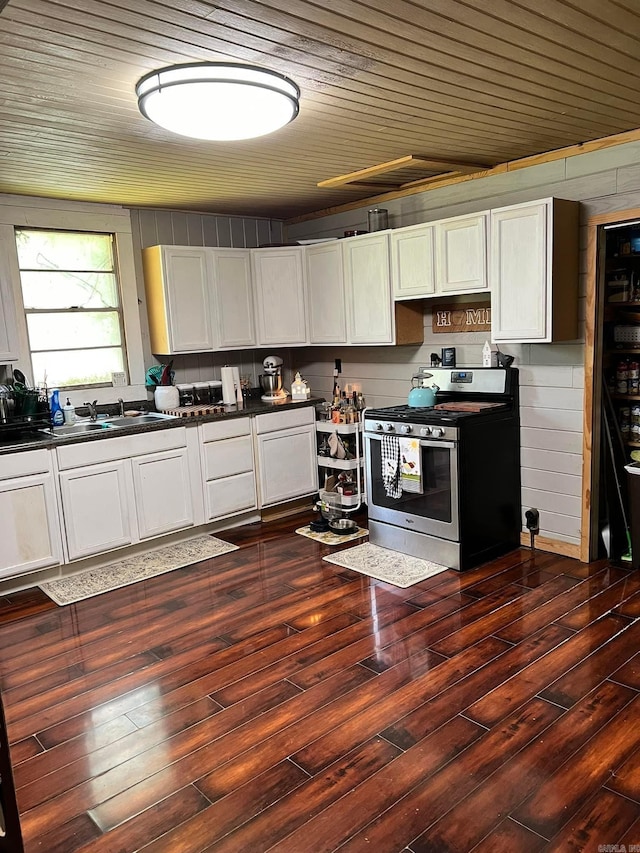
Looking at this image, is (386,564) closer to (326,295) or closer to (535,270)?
(535,270)

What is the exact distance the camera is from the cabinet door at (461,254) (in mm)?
3994

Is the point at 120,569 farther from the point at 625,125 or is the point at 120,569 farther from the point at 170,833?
the point at 625,125

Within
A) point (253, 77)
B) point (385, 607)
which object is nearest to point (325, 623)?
point (385, 607)

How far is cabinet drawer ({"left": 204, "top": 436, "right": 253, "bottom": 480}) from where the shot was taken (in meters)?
4.71

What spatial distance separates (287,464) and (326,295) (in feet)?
4.57

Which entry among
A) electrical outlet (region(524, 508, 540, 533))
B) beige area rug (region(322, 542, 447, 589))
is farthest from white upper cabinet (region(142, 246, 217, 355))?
electrical outlet (region(524, 508, 540, 533))

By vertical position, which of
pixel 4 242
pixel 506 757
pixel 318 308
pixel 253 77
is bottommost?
pixel 506 757

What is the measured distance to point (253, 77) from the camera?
2469 millimetres

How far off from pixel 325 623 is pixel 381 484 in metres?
1.27

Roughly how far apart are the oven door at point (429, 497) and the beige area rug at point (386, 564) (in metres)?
0.20

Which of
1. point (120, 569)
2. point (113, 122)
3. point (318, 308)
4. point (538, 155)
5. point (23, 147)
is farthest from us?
point (318, 308)

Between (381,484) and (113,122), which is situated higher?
(113,122)

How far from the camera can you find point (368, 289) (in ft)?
15.7

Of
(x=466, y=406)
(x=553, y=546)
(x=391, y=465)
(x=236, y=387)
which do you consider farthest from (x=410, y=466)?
(x=236, y=387)
